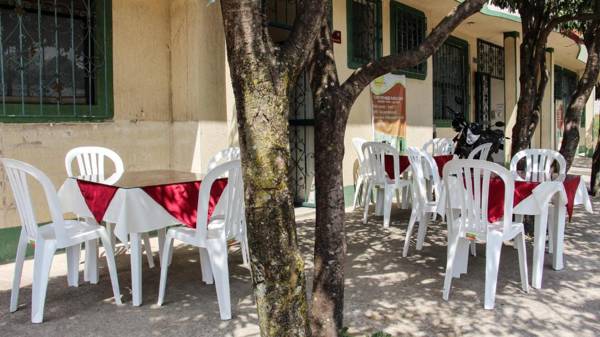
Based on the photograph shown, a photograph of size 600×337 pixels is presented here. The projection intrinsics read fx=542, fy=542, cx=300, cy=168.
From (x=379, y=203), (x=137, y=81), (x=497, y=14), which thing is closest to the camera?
(x=137, y=81)

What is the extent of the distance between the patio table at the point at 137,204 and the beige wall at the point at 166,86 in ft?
5.34

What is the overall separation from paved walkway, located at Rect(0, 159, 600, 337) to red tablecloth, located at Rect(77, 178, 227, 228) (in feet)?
1.94

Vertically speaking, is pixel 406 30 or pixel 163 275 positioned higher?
pixel 406 30

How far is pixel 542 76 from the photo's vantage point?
619 centimetres

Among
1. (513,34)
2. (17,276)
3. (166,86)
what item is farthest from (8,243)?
(513,34)

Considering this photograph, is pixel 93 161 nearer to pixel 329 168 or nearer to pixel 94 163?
pixel 94 163

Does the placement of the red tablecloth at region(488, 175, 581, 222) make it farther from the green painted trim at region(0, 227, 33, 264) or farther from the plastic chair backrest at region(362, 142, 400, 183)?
the green painted trim at region(0, 227, 33, 264)

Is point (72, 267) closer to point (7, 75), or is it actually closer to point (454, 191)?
point (7, 75)

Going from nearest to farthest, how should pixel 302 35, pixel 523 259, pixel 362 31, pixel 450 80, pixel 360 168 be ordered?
pixel 302 35, pixel 523 259, pixel 360 168, pixel 362 31, pixel 450 80

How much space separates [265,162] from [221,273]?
181 centimetres

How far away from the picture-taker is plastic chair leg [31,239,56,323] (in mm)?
3322

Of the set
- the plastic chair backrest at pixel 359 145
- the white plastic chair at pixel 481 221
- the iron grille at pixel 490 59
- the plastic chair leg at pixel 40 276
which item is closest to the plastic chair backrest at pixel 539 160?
the white plastic chair at pixel 481 221

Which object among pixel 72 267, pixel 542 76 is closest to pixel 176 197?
pixel 72 267

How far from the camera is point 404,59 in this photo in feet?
9.14
